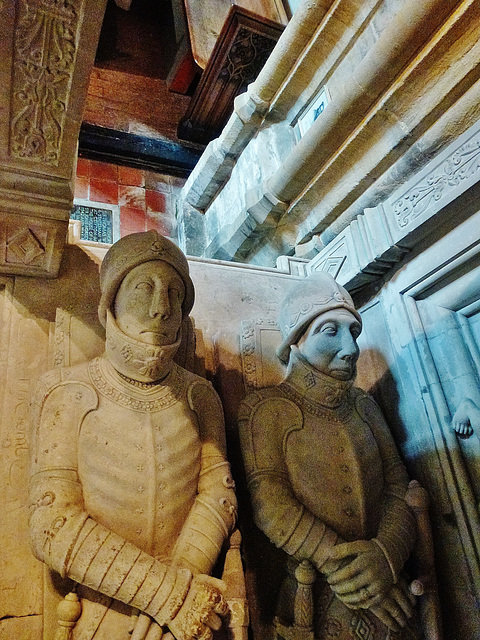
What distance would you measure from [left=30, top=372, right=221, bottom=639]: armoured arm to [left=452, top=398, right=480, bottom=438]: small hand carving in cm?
151

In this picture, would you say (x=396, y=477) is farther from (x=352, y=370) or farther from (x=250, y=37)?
(x=250, y=37)

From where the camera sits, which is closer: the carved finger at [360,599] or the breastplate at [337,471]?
the carved finger at [360,599]

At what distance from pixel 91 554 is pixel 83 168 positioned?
15.3 ft

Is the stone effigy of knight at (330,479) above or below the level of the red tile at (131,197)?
below

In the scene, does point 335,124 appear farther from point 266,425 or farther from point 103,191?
point 103,191

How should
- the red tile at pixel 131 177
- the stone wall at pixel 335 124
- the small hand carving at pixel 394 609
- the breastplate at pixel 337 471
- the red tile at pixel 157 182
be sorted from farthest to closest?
1. the red tile at pixel 157 182
2. the red tile at pixel 131 177
3. the stone wall at pixel 335 124
4. the breastplate at pixel 337 471
5. the small hand carving at pixel 394 609

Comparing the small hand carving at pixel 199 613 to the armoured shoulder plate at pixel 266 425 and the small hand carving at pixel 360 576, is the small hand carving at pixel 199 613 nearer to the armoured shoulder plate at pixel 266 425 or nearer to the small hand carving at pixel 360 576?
the small hand carving at pixel 360 576

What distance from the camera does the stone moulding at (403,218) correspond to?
2.34 m

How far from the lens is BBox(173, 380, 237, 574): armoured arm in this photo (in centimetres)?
178

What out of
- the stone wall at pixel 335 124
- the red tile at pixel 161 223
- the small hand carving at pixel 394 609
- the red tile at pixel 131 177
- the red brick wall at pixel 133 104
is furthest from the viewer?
the red brick wall at pixel 133 104

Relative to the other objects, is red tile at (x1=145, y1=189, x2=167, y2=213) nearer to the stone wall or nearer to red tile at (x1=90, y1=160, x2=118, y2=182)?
the stone wall

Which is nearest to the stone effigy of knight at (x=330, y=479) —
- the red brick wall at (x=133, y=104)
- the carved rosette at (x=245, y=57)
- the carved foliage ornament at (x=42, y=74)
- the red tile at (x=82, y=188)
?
the carved foliage ornament at (x=42, y=74)

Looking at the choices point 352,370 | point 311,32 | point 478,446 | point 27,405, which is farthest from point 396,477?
point 311,32

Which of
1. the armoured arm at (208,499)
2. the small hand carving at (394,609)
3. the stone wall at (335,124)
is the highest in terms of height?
the stone wall at (335,124)
